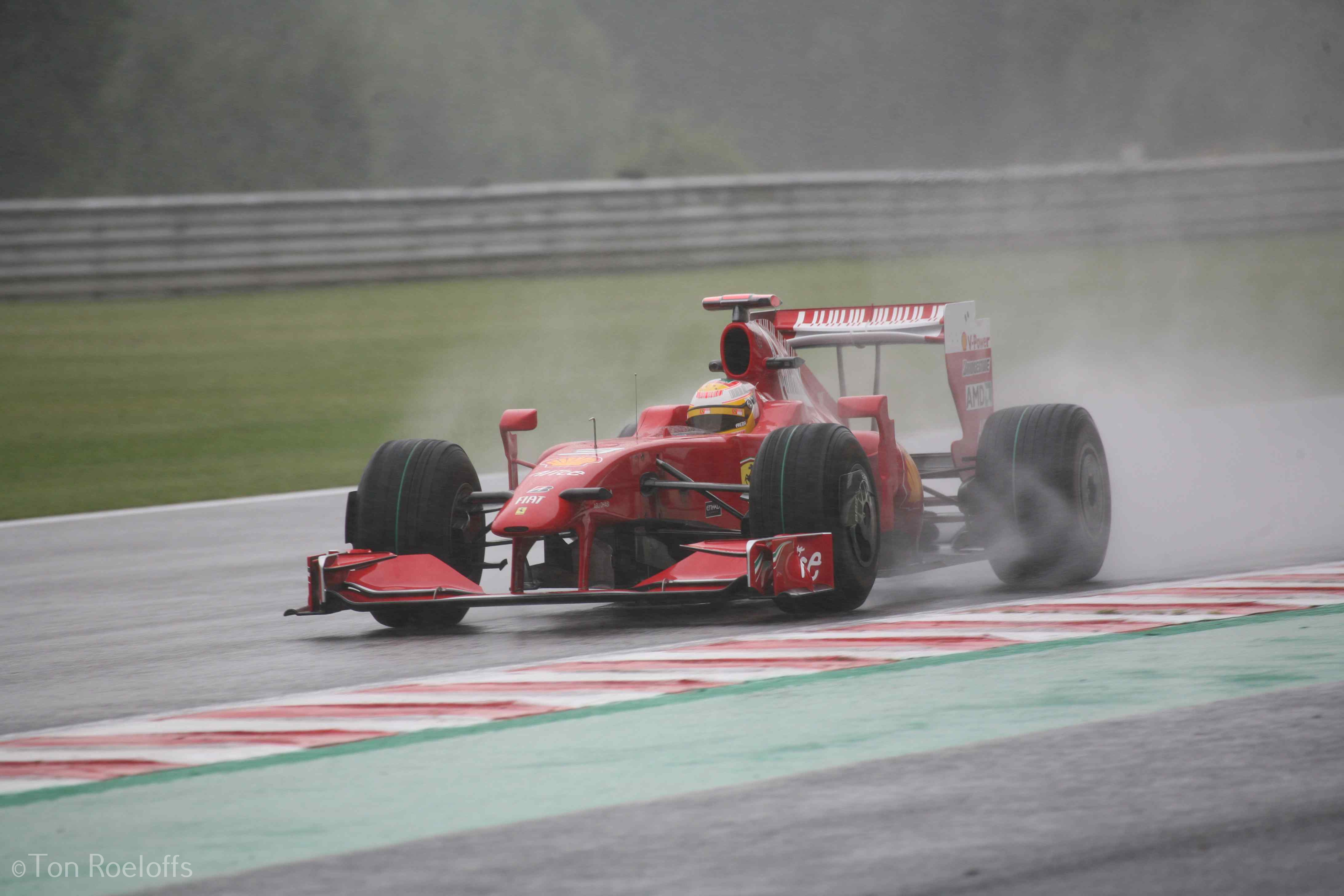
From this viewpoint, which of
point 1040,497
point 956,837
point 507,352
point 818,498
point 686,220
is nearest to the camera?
point 956,837

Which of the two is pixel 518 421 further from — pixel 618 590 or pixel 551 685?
pixel 551 685

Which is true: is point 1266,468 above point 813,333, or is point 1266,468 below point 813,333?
below

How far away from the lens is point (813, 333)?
8.88 meters

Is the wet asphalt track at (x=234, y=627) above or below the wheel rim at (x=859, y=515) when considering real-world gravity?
below

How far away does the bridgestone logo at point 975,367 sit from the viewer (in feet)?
27.6

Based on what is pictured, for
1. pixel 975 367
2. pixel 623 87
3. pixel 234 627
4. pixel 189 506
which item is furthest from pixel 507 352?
pixel 623 87

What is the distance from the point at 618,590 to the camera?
23.5 ft

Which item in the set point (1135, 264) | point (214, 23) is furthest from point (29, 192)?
point (1135, 264)

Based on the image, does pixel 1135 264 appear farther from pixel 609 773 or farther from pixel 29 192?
pixel 609 773

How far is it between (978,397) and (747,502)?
5.07 feet

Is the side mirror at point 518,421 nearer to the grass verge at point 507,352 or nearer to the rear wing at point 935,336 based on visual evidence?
the rear wing at point 935,336

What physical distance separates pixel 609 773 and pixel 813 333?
4.58 metres

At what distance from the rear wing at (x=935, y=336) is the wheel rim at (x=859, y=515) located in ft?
4.05

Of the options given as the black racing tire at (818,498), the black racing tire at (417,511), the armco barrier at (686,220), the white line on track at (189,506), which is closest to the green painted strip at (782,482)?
the black racing tire at (818,498)
